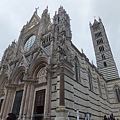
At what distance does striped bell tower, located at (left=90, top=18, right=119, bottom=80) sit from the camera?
22.2m

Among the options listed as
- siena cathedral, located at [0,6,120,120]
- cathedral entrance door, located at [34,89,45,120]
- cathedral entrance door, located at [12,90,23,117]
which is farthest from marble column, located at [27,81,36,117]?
cathedral entrance door, located at [12,90,23,117]

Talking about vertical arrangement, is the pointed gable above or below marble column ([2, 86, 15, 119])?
above

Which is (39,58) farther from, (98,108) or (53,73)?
(98,108)

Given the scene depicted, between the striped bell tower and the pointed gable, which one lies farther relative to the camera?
the striped bell tower

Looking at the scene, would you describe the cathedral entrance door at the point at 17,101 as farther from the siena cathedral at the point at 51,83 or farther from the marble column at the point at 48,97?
the marble column at the point at 48,97

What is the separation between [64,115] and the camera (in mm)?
6863

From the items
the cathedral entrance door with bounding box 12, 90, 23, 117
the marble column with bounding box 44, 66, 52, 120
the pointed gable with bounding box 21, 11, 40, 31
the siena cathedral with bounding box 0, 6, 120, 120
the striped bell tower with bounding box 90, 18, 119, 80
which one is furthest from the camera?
the striped bell tower with bounding box 90, 18, 119, 80

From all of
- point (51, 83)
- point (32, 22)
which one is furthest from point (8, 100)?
point (32, 22)

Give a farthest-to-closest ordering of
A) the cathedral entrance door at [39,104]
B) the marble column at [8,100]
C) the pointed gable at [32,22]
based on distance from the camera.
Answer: the pointed gable at [32,22] → the marble column at [8,100] → the cathedral entrance door at [39,104]

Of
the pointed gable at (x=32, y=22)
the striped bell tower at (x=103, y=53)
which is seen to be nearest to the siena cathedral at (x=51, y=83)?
the pointed gable at (x=32, y=22)

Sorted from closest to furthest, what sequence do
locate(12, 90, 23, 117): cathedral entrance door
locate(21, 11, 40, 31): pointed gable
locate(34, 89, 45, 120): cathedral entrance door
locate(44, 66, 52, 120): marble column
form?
locate(44, 66, 52, 120): marble column, locate(34, 89, 45, 120): cathedral entrance door, locate(12, 90, 23, 117): cathedral entrance door, locate(21, 11, 40, 31): pointed gable

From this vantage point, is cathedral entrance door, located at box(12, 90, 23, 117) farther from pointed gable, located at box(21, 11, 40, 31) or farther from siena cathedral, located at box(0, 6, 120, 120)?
pointed gable, located at box(21, 11, 40, 31)

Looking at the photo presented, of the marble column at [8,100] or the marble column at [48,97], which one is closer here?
the marble column at [48,97]

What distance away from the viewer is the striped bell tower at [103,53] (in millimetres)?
22188
